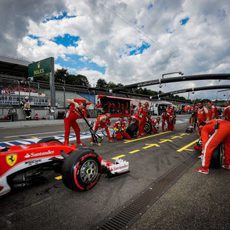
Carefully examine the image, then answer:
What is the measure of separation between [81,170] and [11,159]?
3.06 ft

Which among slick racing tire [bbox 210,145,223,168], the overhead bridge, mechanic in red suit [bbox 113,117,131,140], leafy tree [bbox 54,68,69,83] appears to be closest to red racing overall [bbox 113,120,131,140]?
mechanic in red suit [bbox 113,117,131,140]

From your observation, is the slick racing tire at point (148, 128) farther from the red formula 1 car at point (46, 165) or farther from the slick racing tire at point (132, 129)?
the red formula 1 car at point (46, 165)

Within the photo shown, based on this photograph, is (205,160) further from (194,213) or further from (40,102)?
(40,102)

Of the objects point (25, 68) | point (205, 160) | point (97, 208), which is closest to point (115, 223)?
point (97, 208)

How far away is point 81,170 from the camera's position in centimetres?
232

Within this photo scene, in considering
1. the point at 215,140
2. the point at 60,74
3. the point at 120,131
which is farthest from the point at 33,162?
the point at 60,74

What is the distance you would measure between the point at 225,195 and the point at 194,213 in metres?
0.81

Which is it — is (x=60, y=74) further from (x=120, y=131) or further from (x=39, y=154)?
(x=39, y=154)

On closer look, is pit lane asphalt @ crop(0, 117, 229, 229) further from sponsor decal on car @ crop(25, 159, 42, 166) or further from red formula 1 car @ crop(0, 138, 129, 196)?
sponsor decal on car @ crop(25, 159, 42, 166)

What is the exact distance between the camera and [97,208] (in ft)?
6.53

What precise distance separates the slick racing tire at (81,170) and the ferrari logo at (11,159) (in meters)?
0.63

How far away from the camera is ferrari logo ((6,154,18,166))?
1979 mm

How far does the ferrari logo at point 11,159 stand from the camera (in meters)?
1.98

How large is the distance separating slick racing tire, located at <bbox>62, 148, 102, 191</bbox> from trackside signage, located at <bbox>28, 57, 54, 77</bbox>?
1621 cm
